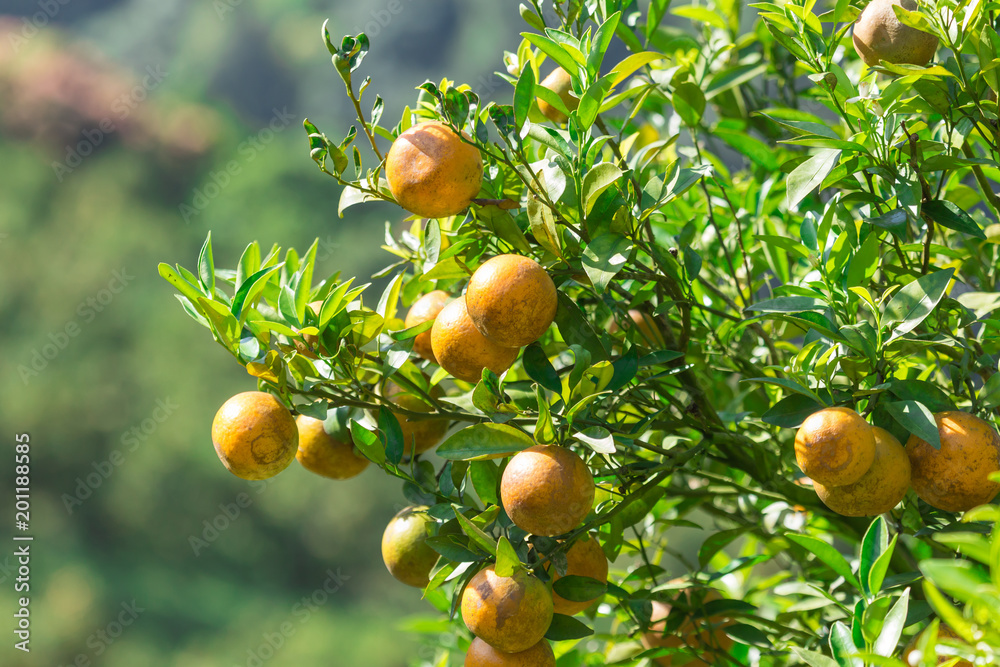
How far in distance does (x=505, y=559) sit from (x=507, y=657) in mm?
75

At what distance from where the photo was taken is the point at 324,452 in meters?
Result: 0.57

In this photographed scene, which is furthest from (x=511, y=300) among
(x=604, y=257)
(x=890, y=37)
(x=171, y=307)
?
(x=171, y=307)

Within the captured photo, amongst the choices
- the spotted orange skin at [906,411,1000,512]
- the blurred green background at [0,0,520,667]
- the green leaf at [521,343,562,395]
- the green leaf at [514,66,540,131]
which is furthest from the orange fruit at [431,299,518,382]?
the blurred green background at [0,0,520,667]

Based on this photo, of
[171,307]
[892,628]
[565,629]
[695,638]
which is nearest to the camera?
[892,628]

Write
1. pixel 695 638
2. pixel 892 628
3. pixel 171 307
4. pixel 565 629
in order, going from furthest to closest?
1. pixel 171 307
2. pixel 695 638
3. pixel 565 629
4. pixel 892 628

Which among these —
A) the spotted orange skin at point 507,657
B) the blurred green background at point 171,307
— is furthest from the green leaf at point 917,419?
the blurred green background at point 171,307

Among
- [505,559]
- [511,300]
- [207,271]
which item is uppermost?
[207,271]

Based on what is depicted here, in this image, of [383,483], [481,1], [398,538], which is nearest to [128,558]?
[383,483]

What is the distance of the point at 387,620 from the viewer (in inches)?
91.5

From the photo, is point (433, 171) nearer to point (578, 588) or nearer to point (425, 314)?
point (425, 314)

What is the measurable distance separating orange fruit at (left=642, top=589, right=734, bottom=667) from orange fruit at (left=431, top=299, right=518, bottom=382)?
264 millimetres

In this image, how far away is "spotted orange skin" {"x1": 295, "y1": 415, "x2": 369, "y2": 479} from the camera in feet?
1.88

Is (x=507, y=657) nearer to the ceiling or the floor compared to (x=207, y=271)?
nearer to the floor

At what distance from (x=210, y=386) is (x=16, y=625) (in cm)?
77
